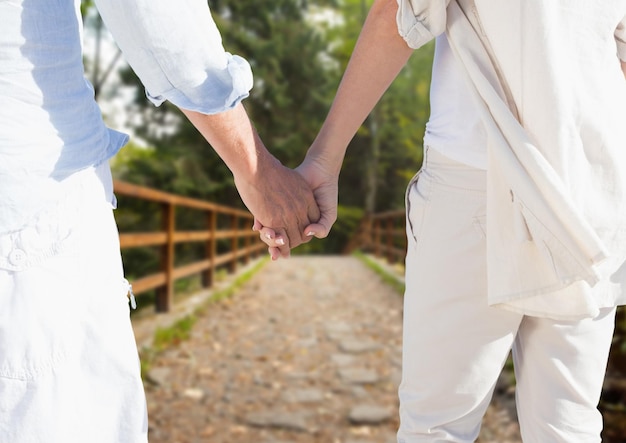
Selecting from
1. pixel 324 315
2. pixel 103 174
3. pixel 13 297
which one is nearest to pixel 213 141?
pixel 103 174

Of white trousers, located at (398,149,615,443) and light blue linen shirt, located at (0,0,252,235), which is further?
white trousers, located at (398,149,615,443)

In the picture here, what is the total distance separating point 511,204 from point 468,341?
279 mm

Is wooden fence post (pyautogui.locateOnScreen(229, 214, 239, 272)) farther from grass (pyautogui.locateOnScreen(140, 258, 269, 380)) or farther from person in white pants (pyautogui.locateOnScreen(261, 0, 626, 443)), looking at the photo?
person in white pants (pyautogui.locateOnScreen(261, 0, 626, 443))

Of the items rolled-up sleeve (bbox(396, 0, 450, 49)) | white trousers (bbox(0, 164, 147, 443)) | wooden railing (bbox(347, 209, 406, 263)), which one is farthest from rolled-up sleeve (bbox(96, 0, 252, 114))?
wooden railing (bbox(347, 209, 406, 263))

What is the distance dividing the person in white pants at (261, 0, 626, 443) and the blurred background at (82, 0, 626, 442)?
15109 millimetres

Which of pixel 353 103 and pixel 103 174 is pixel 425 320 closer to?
pixel 353 103

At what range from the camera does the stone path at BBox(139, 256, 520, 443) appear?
3.28m

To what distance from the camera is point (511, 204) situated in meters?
1.25

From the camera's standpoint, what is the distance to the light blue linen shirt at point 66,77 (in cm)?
100

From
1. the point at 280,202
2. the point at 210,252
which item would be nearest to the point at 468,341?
the point at 280,202

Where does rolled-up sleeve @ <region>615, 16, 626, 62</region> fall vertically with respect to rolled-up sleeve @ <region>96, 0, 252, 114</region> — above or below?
above

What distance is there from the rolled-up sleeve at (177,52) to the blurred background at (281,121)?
49.9ft

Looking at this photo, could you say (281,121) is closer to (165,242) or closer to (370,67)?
(165,242)

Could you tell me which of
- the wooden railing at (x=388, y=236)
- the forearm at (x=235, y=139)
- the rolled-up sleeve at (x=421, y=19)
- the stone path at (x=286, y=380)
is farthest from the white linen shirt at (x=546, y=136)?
the wooden railing at (x=388, y=236)
